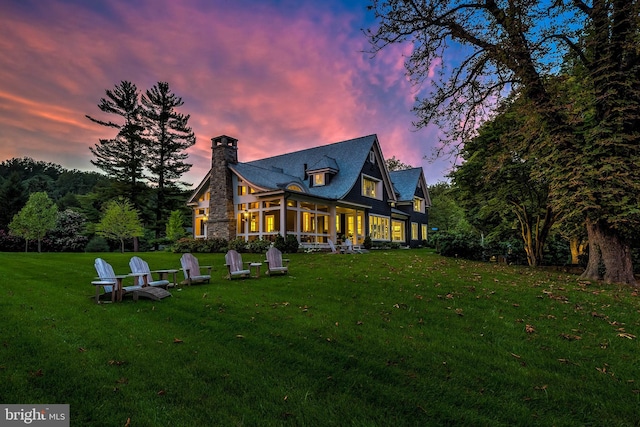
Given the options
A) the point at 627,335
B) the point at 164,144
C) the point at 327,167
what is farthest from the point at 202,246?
the point at 164,144

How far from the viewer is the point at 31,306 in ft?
19.4

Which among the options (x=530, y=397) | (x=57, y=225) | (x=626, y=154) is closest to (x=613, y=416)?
(x=530, y=397)

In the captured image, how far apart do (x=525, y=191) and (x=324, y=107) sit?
12.6 m

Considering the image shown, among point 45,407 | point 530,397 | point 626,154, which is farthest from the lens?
point 626,154

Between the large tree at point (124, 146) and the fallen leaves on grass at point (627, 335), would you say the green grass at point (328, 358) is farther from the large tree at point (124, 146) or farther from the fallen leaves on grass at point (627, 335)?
the large tree at point (124, 146)

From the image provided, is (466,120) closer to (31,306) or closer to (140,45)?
(31,306)

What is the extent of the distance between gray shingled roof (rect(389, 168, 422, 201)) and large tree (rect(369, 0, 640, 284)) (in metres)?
21.9

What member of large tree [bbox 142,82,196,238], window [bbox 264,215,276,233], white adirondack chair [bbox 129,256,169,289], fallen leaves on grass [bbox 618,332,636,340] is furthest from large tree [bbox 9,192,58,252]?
fallen leaves on grass [bbox 618,332,636,340]

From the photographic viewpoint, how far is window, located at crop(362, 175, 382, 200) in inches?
1000

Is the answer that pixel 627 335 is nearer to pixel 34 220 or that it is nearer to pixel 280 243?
pixel 280 243

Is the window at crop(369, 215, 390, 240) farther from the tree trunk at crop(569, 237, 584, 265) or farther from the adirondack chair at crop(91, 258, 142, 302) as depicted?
the adirondack chair at crop(91, 258, 142, 302)

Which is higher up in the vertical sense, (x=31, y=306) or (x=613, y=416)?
(x=31, y=306)

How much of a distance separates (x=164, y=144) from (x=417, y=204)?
2786cm

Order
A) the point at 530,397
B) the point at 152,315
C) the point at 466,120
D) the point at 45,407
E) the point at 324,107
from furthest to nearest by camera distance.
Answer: the point at 324,107, the point at 466,120, the point at 152,315, the point at 530,397, the point at 45,407
